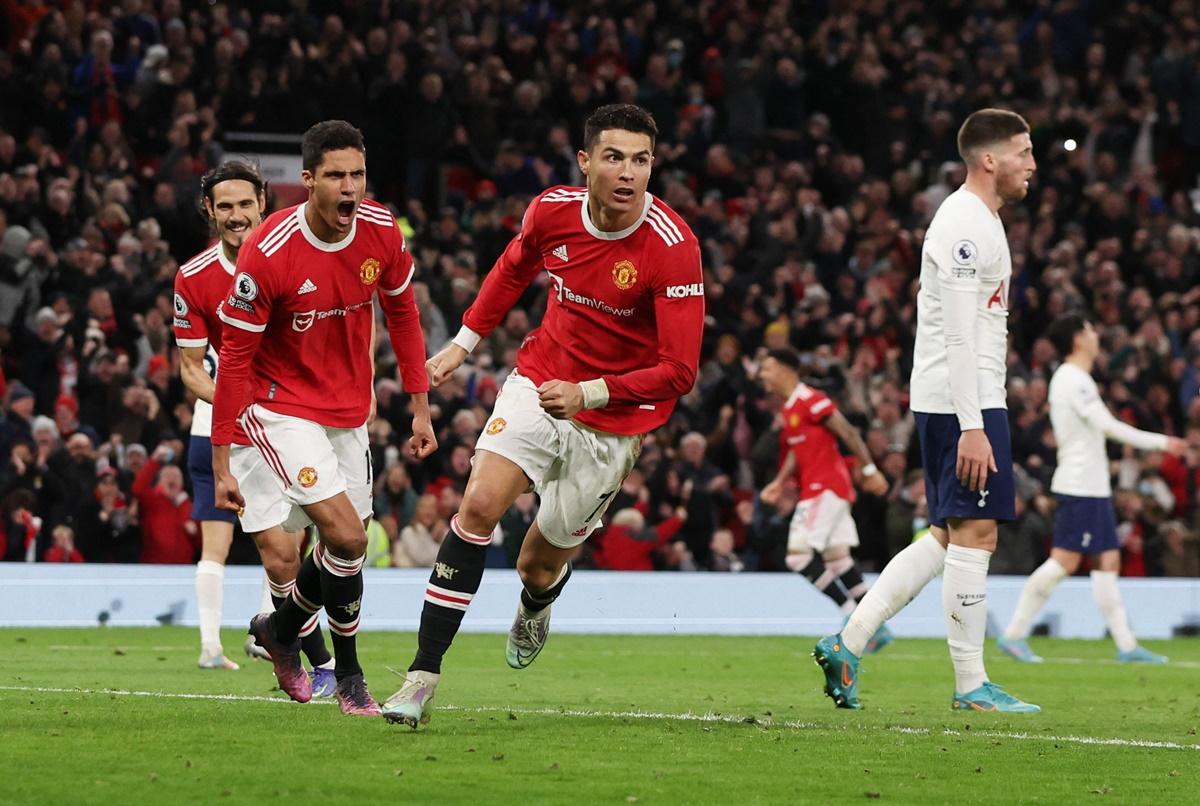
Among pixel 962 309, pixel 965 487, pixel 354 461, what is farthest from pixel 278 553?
pixel 962 309

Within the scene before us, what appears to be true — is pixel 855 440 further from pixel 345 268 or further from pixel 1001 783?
pixel 1001 783

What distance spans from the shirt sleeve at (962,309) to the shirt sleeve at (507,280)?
6.38ft

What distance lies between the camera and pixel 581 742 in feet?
25.4

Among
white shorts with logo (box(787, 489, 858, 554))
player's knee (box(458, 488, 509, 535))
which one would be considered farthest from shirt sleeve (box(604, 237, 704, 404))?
white shorts with logo (box(787, 489, 858, 554))

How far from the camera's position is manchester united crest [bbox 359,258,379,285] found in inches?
344

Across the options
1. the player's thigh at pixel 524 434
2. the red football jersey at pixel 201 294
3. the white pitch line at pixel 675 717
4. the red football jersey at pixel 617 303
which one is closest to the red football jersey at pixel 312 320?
the red football jersey at pixel 617 303

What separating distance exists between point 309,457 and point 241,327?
624mm

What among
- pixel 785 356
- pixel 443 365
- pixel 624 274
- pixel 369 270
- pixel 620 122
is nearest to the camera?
pixel 620 122

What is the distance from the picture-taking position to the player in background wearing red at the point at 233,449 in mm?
9742

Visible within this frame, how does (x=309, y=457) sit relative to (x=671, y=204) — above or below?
above

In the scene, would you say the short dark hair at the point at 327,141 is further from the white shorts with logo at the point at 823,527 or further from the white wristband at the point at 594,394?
the white shorts with logo at the point at 823,527

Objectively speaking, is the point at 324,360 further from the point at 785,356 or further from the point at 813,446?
the point at 813,446

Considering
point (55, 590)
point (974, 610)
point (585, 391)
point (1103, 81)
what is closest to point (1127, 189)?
point (1103, 81)

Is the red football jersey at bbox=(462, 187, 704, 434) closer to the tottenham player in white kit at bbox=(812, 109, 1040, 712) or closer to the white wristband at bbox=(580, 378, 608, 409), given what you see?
the white wristband at bbox=(580, 378, 608, 409)
